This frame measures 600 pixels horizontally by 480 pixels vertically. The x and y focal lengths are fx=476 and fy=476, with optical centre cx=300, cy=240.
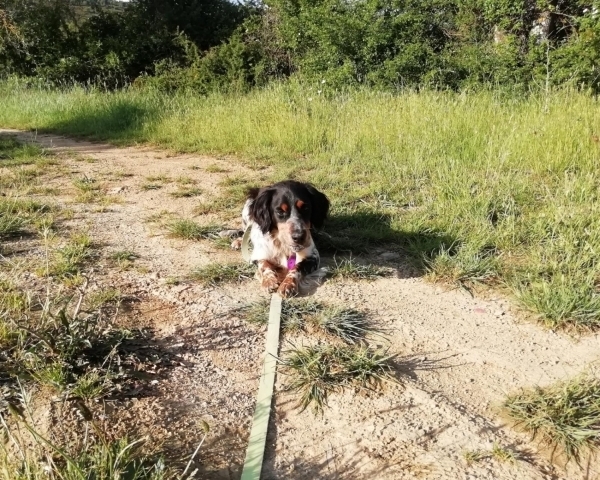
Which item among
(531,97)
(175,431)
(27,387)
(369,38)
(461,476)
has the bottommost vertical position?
(461,476)

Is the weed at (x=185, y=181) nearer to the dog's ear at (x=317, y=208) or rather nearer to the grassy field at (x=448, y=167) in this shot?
the grassy field at (x=448, y=167)

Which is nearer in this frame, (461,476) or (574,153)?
(461,476)

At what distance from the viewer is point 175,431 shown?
1802mm

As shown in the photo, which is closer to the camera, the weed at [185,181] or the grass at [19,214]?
the grass at [19,214]

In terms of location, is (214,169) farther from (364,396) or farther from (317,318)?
(364,396)

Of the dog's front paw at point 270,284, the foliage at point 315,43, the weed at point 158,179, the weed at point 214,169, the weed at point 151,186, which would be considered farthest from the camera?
the foliage at point 315,43

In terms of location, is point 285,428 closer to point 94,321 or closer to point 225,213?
point 94,321

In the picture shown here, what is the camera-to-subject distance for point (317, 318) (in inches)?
104

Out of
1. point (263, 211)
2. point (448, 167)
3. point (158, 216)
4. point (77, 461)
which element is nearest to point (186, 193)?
point (158, 216)

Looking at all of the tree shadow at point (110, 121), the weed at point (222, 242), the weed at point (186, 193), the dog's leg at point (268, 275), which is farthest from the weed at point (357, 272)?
the tree shadow at point (110, 121)

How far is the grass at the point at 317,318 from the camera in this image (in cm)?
257

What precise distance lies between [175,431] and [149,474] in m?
0.28

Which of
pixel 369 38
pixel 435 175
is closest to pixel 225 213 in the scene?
pixel 435 175

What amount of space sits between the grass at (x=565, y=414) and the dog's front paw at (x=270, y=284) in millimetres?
1512
